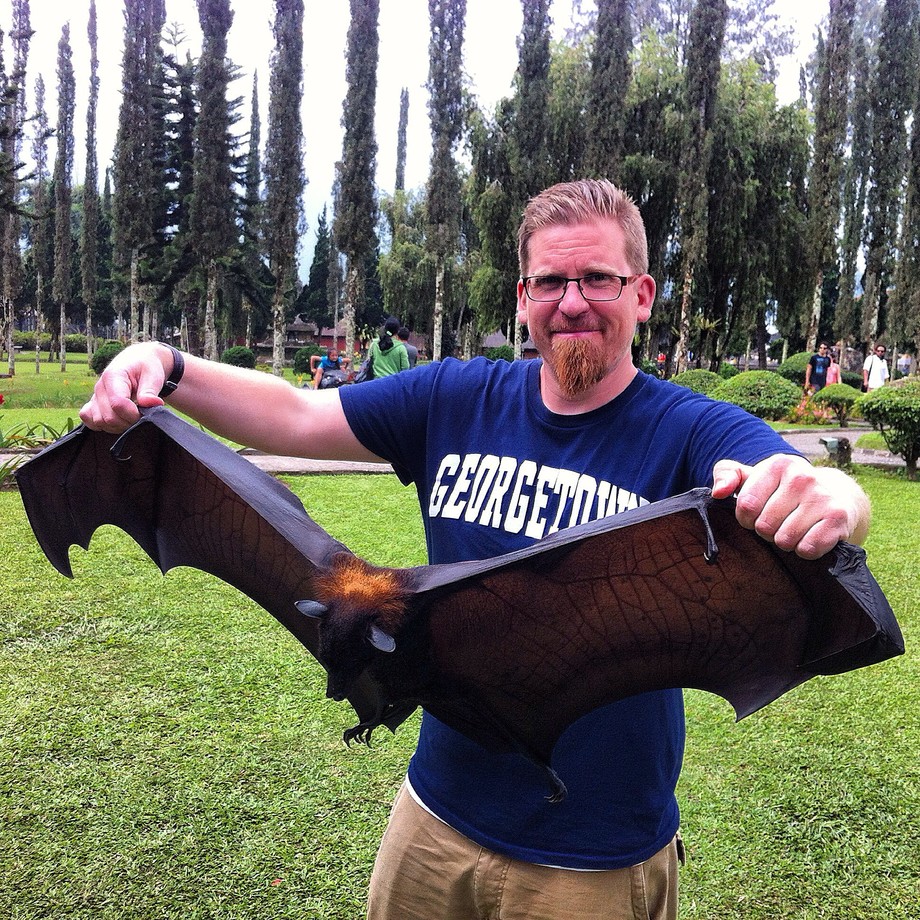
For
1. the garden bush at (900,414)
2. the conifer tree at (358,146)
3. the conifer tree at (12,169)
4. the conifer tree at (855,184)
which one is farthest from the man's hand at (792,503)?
the conifer tree at (855,184)

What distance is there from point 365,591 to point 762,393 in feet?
58.1

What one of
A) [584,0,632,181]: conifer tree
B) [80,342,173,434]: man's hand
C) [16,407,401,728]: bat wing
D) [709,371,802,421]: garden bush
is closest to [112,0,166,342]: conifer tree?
[584,0,632,181]: conifer tree

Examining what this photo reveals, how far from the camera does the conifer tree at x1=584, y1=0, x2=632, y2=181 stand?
80.9 ft

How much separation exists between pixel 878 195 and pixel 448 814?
117 ft

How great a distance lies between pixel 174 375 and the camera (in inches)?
72.0

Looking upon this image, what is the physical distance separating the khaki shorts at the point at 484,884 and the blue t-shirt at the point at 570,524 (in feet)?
0.14

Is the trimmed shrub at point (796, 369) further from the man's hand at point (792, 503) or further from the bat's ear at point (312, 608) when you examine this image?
the bat's ear at point (312, 608)

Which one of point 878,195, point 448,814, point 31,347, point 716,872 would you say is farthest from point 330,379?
point 31,347

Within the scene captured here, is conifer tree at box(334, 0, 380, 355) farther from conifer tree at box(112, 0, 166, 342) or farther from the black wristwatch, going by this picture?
the black wristwatch

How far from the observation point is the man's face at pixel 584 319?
5.70 feet

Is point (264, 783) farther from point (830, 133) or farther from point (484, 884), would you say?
point (830, 133)

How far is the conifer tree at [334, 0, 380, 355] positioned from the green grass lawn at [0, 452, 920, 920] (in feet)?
88.9

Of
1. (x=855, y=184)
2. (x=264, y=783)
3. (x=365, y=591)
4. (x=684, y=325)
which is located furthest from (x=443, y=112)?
(x=365, y=591)

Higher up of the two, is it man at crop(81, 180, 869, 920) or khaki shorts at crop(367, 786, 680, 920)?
man at crop(81, 180, 869, 920)
